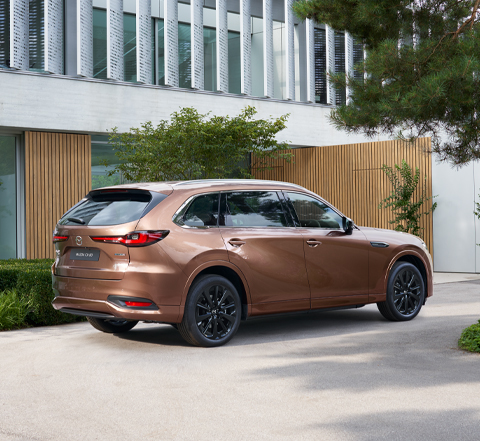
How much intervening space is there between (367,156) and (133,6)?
756 cm

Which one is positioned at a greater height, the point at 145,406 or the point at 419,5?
the point at 419,5

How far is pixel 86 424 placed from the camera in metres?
4.63

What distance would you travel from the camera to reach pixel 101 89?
17094mm

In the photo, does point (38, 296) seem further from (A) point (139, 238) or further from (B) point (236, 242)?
(B) point (236, 242)

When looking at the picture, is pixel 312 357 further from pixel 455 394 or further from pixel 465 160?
pixel 465 160

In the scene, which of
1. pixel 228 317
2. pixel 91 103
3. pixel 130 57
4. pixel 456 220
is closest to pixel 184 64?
pixel 130 57

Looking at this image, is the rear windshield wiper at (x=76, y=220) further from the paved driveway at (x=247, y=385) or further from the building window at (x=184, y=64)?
the building window at (x=184, y=64)

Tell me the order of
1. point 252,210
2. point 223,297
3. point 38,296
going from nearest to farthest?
point 223,297
point 252,210
point 38,296

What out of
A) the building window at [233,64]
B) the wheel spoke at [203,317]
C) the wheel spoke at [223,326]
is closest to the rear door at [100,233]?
the wheel spoke at [203,317]

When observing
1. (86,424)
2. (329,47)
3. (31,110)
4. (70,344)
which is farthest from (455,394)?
(329,47)

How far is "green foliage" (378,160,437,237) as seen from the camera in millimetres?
17438

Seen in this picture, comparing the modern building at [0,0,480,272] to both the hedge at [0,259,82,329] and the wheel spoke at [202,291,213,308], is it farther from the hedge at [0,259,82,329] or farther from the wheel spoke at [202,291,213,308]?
the wheel spoke at [202,291,213,308]

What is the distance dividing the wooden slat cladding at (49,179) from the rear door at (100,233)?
30.1 feet

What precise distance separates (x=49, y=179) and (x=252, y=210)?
9.94 metres
